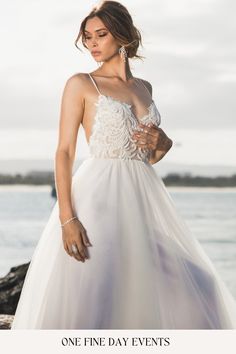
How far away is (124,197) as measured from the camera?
2541 mm

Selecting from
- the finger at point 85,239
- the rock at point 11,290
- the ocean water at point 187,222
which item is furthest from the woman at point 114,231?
the ocean water at point 187,222

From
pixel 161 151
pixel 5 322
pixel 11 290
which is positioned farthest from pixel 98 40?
pixel 11 290

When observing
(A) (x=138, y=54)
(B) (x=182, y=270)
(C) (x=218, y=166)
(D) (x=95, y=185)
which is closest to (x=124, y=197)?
(D) (x=95, y=185)

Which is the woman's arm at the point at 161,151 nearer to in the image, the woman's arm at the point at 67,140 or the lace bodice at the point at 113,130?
the lace bodice at the point at 113,130

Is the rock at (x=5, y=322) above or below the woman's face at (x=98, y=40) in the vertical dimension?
below

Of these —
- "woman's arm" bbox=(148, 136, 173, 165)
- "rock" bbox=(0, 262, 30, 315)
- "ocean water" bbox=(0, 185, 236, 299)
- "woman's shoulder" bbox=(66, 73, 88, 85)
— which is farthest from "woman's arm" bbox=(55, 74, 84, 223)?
"ocean water" bbox=(0, 185, 236, 299)

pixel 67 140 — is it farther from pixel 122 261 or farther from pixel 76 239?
pixel 122 261

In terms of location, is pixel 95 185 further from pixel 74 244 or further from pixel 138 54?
pixel 138 54

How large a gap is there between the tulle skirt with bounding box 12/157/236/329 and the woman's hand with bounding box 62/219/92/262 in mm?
23

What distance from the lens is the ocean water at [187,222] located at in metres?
13.6

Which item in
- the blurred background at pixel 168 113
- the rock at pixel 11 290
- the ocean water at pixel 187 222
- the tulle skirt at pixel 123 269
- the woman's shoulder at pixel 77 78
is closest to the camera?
the tulle skirt at pixel 123 269

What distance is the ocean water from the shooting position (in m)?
13.6

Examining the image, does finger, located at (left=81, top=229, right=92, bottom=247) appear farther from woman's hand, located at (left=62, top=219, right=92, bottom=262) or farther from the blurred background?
the blurred background
